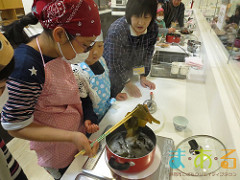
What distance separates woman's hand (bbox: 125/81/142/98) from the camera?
1.33 meters

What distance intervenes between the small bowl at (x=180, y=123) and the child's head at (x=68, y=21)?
25.9 inches

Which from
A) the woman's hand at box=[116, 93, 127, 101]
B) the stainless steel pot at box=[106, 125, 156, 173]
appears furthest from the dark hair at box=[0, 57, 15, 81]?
the woman's hand at box=[116, 93, 127, 101]

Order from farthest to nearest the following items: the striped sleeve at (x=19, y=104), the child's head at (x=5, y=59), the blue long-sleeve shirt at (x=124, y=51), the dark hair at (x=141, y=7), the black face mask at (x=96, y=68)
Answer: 1. the blue long-sleeve shirt at (x=124, y=51)
2. the dark hair at (x=141, y=7)
3. the black face mask at (x=96, y=68)
4. the striped sleeve at (x=19, y=104)
5. the child's head at (x=5, y=59)

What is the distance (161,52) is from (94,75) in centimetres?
129

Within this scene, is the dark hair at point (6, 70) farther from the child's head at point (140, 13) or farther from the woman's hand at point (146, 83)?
the woman's hand at point (146, 83)

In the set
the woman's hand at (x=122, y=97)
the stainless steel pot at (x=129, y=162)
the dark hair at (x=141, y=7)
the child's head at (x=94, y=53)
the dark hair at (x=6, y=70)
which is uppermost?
the dark hair at (x=141, y=7)

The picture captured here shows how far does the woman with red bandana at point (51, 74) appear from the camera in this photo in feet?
2.01

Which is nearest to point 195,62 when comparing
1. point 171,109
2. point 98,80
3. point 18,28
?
point 171,109

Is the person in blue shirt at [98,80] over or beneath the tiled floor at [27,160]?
over

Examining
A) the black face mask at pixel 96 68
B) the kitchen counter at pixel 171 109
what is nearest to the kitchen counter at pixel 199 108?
the kitchen counter at pixel 171 109

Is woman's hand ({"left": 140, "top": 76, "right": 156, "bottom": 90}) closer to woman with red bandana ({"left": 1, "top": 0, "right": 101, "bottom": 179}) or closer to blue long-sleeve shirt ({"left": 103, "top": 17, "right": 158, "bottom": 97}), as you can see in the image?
blue long-sleeve shirt ({"left": 103, "top": 17, "right": 158, "bottom": 97})

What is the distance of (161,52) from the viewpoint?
83.6 inches

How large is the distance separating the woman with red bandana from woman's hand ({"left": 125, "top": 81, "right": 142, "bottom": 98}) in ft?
1.83

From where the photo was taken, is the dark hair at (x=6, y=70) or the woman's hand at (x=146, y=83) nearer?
the dark hair at (x=6, y=70)
